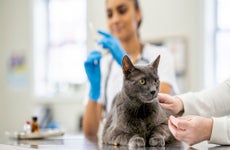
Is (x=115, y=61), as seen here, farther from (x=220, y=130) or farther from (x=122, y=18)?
(x=220, y=130)

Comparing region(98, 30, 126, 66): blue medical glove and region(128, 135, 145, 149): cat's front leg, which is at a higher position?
region(98, 30, 126, 66): blue medical glove

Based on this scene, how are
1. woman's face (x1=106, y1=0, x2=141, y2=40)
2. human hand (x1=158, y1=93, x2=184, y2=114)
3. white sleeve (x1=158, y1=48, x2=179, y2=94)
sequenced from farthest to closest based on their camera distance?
woman's face (x1=106, y1=0, x2=141, y2=40), white sleeve (x1=158, y1=48, x2=179, y2=94), human hand (x1=158, y1=93, x2=184, y2=114)

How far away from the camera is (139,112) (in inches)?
44.1

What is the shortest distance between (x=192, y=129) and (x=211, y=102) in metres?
0.24

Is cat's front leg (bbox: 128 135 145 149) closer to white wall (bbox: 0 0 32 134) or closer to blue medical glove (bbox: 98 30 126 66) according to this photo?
blue medical glove (bbox: 98 30 126 66)

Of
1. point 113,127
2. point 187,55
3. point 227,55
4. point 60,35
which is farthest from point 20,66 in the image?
point 113,127

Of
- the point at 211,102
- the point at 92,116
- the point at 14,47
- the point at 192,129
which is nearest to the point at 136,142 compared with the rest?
the point at 192,129

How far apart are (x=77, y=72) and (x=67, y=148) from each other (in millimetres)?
3945

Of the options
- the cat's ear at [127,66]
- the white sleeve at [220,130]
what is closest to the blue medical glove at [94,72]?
the cat's ear at [127,66]

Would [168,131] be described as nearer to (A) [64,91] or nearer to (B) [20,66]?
(A) [64,91]

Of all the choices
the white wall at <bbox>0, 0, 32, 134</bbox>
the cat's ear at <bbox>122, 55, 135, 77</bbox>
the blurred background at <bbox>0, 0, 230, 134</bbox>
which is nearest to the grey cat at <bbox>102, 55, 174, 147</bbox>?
the cat's ear at <bbox>122, 55, 135, 77</bbox>

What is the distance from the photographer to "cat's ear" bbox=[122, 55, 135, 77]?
1.07 metres

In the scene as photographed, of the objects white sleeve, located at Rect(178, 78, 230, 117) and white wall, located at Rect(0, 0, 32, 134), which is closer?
white sleeve, located at Rect(178, 78, 230, 117)

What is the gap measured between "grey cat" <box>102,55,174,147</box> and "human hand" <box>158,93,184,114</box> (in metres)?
0.08
